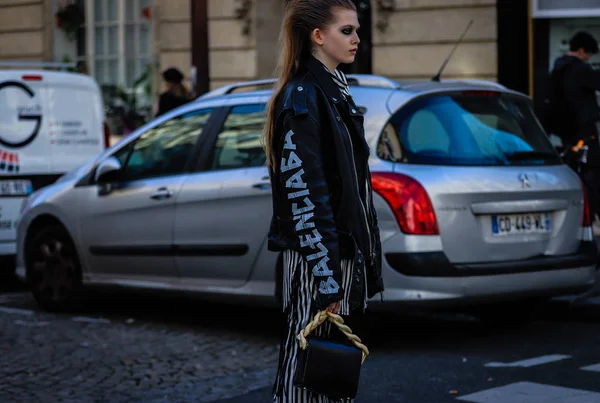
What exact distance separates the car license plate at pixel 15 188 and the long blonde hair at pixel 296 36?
6.76m

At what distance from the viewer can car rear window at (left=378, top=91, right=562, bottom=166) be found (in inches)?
279

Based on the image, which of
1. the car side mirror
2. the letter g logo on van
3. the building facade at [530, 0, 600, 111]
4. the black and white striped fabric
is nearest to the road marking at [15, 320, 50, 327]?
the car side mirror

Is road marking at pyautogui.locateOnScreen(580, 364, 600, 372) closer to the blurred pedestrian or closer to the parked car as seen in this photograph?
the parked car

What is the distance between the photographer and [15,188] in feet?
34.4

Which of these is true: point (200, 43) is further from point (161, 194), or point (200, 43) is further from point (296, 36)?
point (296, 36)

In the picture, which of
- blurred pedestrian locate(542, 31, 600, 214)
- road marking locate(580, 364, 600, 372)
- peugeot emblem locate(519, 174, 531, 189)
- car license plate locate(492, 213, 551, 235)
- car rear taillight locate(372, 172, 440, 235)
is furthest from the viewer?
blurred pedestrian locate(542, 31, 600, 214)

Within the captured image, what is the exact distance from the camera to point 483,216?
700cm

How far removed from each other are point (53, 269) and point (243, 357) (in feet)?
7.96

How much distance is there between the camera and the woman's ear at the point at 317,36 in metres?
4.01

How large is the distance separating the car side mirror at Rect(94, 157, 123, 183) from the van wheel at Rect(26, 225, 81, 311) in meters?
0.61

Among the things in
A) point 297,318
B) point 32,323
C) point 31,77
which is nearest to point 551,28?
point 31,77

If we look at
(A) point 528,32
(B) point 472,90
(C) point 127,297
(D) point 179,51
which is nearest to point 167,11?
(D) point 179,51

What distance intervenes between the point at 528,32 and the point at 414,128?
25.4ft

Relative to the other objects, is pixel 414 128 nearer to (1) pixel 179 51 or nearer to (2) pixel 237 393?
(2) pixel 237 393
